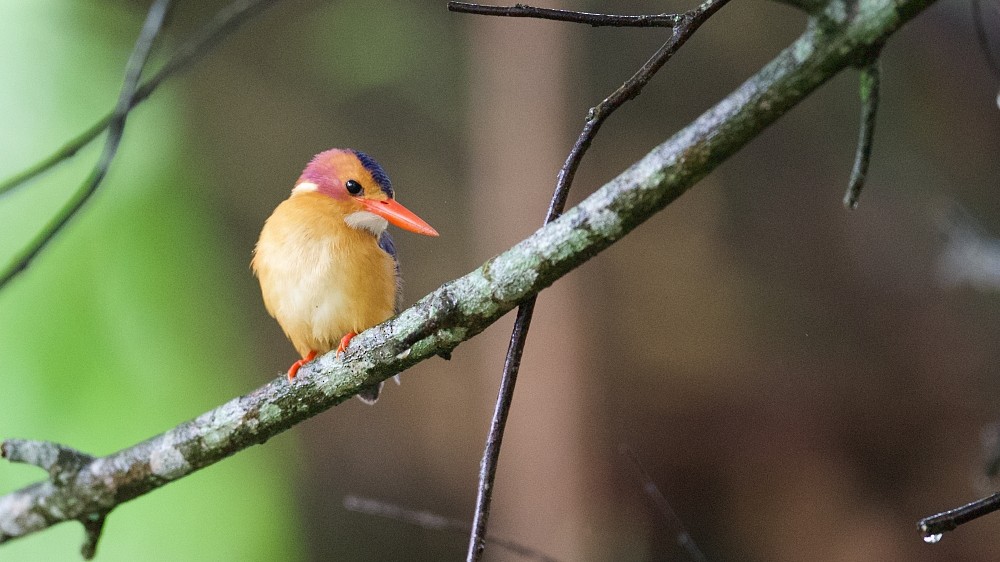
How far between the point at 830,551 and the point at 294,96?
8.05 ft

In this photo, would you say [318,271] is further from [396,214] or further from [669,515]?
[669,515]

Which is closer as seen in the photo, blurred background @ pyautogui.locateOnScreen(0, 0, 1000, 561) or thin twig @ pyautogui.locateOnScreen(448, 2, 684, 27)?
thin twig @ pyautogui.locateOnScreen(448, 2, 684, 27)

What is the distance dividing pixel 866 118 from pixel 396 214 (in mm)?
689

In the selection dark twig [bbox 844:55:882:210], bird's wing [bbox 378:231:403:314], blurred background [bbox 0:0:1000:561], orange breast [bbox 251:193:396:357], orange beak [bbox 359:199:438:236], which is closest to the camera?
dark twig [bbox 844:55:882:210]

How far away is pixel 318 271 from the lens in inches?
54.1

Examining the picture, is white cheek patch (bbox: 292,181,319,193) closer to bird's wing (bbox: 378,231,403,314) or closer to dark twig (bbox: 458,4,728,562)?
bird's wing (bbox: 378,231,403,314)

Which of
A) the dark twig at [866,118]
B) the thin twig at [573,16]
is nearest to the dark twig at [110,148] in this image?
the thin twig at [573,16]

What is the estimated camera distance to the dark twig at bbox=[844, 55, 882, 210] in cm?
80

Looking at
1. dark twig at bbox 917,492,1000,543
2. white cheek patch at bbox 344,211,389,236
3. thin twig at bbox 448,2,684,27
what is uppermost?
white cheek patch at bbox 344,211,389,236

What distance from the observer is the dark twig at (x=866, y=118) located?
2.62 ft

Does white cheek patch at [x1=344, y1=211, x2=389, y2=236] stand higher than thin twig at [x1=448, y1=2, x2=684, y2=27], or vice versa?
white cheek patch at [x1=344, y1=211, x2=389, y2=236]

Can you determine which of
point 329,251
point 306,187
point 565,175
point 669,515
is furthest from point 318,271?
point 669,515

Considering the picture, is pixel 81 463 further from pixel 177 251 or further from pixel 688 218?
pixel 688 218

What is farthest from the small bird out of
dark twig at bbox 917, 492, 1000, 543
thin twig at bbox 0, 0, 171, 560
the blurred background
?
the blurred background
